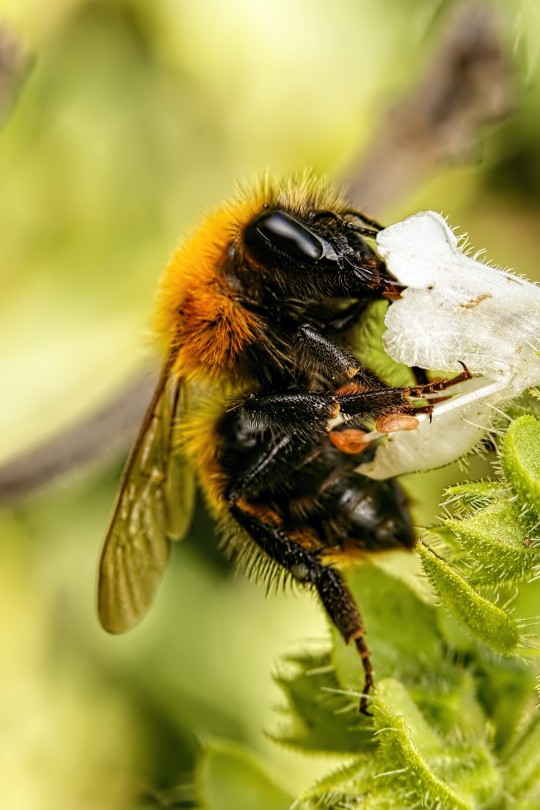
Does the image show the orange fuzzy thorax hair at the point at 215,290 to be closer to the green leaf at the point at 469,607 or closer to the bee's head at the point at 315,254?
the bee's head at the point at 315,254

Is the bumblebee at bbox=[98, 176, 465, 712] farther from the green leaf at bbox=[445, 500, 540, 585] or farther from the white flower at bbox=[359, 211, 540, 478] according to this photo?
the green leaf at bbox=[445, 500, 540, 585]

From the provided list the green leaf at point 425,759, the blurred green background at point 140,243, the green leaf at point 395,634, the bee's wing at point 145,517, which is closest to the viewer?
the green leaf at point 425,759

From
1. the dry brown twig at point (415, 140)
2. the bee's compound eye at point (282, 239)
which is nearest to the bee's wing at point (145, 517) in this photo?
the bee's compound eye at point (282, 239)

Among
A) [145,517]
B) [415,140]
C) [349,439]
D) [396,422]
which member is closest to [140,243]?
[415,140]

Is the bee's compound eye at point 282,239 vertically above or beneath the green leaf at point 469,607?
above

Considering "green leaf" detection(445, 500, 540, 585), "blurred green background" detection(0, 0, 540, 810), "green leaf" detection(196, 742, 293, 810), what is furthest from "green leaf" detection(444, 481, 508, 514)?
"blurred green background" detection(0, 0, 540, 810)

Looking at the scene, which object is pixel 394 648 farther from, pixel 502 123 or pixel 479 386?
pixel 502 123

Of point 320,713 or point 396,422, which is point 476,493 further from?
point 320,713
